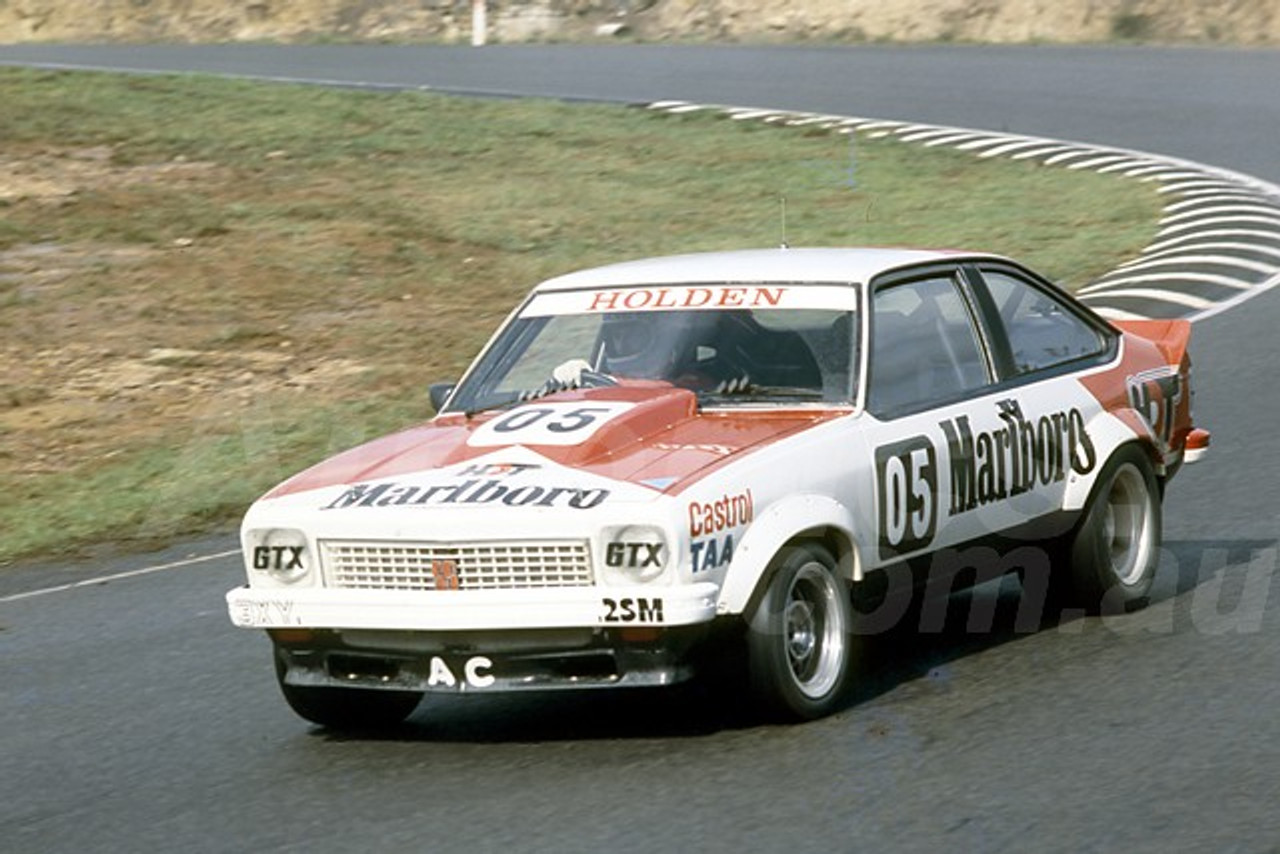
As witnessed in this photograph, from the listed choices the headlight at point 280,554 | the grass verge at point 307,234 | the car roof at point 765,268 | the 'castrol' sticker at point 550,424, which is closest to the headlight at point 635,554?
the 'castrol' sticker at point 550,424

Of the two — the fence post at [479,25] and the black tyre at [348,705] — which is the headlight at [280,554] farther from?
the fence post at [479,25]

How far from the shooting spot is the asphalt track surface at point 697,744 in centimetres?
629

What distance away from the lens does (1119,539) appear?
9.01 m

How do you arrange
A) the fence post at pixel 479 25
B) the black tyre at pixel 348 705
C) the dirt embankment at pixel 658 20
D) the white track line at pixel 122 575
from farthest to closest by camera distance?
the fence post at pixel 479 25 → the dirt embankment at pixel 658 20 → the white track line at pixel 122 575 → the black tyre at pixel 348 705

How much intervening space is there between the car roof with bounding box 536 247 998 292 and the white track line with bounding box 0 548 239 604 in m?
3.08

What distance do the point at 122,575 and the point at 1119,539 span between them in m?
4.56

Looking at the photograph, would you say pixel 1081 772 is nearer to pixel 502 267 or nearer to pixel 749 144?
pixel 502 267

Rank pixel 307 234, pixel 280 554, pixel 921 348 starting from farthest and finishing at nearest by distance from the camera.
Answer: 1. pixel 307 234
2. pixel 921 348
3. pixel 280 554

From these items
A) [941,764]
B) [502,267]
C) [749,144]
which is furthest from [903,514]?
[749,144]

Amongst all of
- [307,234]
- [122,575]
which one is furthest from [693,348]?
[307,234]

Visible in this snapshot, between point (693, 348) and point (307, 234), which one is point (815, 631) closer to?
point (693, 348)

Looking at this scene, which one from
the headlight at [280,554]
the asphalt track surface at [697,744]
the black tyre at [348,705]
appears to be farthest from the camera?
the black tyre at [348,705]

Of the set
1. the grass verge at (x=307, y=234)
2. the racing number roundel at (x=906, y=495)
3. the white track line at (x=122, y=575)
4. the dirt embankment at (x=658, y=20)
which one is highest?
the racing number roundel at (x=906, y=495)

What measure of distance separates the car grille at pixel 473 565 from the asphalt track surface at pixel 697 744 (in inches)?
20.5
